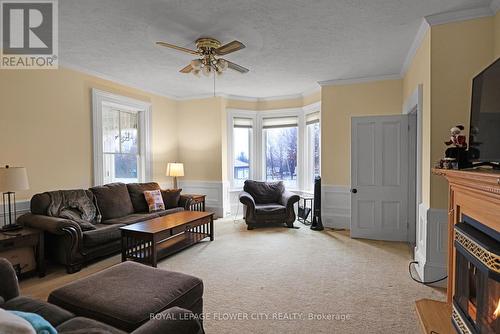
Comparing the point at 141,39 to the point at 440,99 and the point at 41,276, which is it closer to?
the point at 41,276

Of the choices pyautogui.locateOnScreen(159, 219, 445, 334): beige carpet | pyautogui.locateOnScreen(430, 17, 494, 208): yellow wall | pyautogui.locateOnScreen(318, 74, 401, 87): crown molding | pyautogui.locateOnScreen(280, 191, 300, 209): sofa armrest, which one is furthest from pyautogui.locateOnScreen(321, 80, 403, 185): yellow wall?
pyautogui.locateOnScreen(430, 17, 494, 208): yellow wall

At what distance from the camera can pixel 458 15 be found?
2709mm

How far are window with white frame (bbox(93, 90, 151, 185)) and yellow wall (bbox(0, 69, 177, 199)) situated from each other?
132mm

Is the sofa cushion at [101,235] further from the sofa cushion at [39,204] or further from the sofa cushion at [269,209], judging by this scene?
the sofa cushion at [269,209]

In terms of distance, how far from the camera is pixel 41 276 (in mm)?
3123

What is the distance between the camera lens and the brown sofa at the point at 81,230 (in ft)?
10.4

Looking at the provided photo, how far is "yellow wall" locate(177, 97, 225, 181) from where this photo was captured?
20.0 ft

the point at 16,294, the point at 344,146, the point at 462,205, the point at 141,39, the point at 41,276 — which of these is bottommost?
the point at 41,276

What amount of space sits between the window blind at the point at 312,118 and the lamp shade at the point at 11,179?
15.4 ft

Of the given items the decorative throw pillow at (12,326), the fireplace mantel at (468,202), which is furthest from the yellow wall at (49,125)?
the fireplace mantel at (468,202)

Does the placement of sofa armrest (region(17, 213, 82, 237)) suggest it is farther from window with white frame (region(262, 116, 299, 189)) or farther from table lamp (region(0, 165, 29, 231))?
window with white frame (region(262, 116, 299, 189))

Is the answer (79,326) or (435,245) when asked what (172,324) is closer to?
(79,326)

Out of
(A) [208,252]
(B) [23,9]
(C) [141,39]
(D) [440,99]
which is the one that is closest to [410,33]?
(D) [440,99]

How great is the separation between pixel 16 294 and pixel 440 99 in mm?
3736
